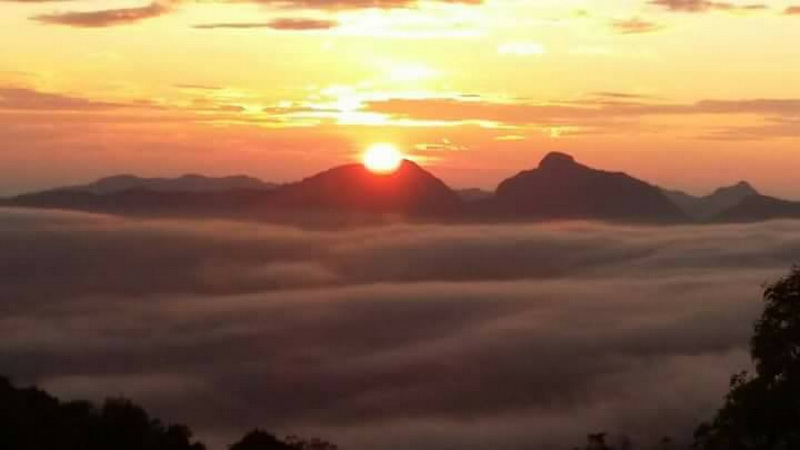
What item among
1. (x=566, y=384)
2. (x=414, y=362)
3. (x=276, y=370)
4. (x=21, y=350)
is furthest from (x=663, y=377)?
(x=21, y=350)

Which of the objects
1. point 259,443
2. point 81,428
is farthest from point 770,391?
point 259,443

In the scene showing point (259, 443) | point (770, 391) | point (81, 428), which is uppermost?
point (81, 428)

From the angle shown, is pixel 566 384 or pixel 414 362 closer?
pixel 566 384

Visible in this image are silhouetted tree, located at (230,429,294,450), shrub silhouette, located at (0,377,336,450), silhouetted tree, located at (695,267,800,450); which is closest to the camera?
silhouetted tree, located at (695,267,800,450)

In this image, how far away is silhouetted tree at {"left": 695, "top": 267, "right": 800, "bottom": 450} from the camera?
15.2 metres

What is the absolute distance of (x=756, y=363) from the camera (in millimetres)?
16312

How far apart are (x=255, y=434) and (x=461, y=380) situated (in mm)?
139607

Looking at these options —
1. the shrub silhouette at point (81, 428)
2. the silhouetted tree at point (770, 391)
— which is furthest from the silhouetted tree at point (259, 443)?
the silhouetted tree at point (770, 391)

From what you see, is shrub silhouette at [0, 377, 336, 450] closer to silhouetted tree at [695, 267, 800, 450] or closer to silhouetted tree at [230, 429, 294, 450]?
silhouetted tree at [230, 429, 294, 450]

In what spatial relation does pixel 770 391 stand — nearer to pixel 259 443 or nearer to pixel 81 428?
A: pixel 81 428

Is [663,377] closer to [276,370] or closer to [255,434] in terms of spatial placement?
[276,370]

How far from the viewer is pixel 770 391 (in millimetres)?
15398

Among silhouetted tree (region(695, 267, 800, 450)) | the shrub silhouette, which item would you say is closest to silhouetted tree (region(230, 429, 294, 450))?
the shrub silhouette

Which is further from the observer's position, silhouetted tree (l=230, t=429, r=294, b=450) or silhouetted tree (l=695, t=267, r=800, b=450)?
silhouetted tree (l=230, t=429, r=294, b=450)
